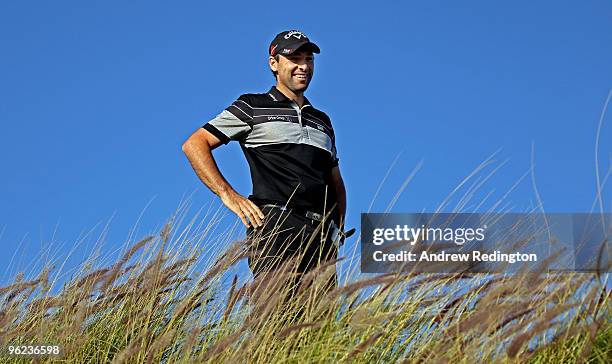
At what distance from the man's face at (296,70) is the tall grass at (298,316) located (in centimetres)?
81

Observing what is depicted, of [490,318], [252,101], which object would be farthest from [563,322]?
[252,101]

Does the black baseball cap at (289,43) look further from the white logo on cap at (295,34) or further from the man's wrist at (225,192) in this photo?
the man's wrist at (225,192)

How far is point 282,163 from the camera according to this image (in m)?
3.61

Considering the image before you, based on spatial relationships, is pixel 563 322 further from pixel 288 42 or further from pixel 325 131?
pixel 288 42

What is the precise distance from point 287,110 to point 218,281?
0.82 m

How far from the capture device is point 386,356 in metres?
2.84

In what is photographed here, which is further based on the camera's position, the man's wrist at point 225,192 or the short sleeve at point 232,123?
the short sleeve at point 232,123

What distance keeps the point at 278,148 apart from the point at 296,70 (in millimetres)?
408

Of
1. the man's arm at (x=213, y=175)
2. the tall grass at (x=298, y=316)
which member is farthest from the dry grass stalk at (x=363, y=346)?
the man's arm at (x=213, y=175)

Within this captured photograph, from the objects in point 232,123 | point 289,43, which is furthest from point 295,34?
point 232,123

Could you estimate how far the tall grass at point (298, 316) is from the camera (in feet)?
8.29

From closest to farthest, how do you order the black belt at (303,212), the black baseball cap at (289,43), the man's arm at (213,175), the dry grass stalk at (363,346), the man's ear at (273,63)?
the dry grass stalk at (363,346) < the man's arm at (213,175) < the black belt at (303,212) < the black baseball cap at (289,43) < the man's ear at (273,63)

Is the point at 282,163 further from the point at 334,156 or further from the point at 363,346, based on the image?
the point at 363,346

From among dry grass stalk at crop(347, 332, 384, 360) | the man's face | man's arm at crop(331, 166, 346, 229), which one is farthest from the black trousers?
dry grass stalk at crop(347, 332, 384, 360)
